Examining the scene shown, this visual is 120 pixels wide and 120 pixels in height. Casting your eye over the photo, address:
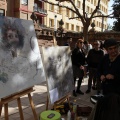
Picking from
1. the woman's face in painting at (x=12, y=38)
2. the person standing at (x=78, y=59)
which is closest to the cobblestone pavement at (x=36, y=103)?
the person standing at (x=78, y=59)

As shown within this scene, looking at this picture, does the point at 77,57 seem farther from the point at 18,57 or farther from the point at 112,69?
the point at 18,57

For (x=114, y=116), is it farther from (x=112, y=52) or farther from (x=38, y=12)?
(x=38, y=12)

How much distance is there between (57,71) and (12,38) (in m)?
1.03

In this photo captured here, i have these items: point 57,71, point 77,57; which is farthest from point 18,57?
point 77,57

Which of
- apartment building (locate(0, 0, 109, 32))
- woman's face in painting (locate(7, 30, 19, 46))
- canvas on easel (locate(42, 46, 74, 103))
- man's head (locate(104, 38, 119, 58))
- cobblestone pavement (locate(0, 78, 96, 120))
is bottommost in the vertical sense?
cobblestone pavement (locate(0, 78, 96, 120))

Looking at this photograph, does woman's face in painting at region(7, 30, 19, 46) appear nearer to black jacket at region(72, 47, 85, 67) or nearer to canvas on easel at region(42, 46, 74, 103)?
canvas on easel at region(42, 46, 74, 103)

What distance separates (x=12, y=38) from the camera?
2928 millimetres

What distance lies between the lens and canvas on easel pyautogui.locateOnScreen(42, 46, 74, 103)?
332 cm

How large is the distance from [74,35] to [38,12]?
15.5 metres

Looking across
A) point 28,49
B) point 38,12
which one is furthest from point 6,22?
point 38,12

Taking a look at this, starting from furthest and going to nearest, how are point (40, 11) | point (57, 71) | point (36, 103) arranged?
point (40, 11), point (36, 103), point (57, 71)

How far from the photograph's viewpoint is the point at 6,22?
2865 millimetres

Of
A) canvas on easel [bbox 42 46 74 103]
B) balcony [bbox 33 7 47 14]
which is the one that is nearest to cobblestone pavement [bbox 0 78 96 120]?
canvas on easel [bbox 42 46 74 103]

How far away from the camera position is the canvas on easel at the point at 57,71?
332 centimetres
